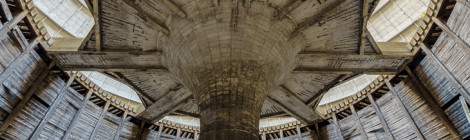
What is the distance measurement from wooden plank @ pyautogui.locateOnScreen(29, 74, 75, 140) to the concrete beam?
923mm

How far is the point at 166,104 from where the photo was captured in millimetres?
14719

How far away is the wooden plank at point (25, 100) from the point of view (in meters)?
11.3

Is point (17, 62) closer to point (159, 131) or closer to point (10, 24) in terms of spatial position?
point (10, 24)

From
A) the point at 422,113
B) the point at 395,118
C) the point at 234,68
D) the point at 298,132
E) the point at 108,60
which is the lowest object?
the point at 234,68

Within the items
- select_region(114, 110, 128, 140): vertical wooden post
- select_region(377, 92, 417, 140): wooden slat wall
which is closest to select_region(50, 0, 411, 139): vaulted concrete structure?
select_region(377, 92, 417, 140): wooden slat wall

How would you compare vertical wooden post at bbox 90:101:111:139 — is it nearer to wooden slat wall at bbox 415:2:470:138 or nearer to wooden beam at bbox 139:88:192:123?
wooden beam at bbox 139:88:192:123

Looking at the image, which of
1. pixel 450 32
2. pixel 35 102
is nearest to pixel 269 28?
pixel 450 32

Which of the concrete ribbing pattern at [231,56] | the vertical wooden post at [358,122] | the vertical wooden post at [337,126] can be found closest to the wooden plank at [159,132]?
the concrete ribbing pattern at [231,56]

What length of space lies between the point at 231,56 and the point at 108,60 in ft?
17.8

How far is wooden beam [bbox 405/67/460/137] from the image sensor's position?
11133 mm

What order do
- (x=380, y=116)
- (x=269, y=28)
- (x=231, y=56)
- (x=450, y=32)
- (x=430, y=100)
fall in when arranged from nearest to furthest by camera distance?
(x=231, y=56) < (x=269, y=28) < (x=450, y=32) < (x=430, y=100) < (x=380, y=116)

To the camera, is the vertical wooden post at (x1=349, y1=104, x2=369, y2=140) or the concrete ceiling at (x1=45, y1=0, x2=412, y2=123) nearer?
the concrete ceiling at (x1=45, y1=0, x2=412, y2=123)

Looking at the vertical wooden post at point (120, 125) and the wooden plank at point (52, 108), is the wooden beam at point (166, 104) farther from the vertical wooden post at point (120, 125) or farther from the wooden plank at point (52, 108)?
the wooden plank at point (52, 108)

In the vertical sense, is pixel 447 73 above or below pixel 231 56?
above
